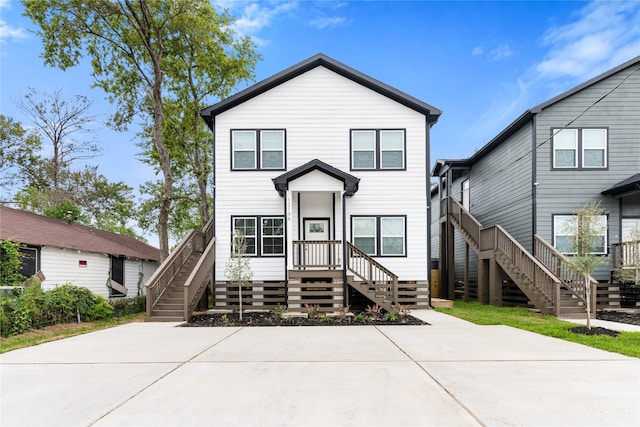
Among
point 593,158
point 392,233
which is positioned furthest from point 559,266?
point 392,233

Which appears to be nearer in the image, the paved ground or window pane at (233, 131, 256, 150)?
the paved ground

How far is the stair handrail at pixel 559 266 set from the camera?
428 inches

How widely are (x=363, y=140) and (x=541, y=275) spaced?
7207mm

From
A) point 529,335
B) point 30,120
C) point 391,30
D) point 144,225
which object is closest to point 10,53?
point 30,120

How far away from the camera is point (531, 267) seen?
11.4 metres

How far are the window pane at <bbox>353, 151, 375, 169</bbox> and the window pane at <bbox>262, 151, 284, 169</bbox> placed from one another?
2.67 meters

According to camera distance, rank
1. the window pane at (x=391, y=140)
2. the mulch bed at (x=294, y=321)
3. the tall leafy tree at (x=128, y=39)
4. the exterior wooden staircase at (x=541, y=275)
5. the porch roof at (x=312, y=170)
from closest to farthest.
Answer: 1. the mulch bed at (x=294, y=321)
2. the exterior wooden staircase at (x=541, y=275)
3. the porch roof at (x=312, y=170)
4. the window pane at (x=391, y=140)
5. the tall leafy tree at (x=128, y=39)

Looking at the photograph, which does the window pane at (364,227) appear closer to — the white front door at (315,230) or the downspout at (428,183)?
the white front door at (315,230)

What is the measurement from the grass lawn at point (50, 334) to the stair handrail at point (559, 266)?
43.1 feet

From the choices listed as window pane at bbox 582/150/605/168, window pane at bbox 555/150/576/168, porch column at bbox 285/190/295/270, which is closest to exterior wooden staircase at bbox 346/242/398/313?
porch column at bbox 285/190/295/270

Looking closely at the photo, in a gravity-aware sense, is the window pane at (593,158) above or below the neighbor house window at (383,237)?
above

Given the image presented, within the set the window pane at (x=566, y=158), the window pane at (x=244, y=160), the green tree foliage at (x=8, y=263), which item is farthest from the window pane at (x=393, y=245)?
the green tree foliage at (x=8, y=263)

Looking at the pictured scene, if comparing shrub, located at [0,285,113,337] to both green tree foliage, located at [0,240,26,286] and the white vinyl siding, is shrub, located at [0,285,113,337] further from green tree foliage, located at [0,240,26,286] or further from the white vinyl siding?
the white vinyl siding

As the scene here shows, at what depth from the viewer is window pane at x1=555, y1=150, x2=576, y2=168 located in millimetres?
13047
